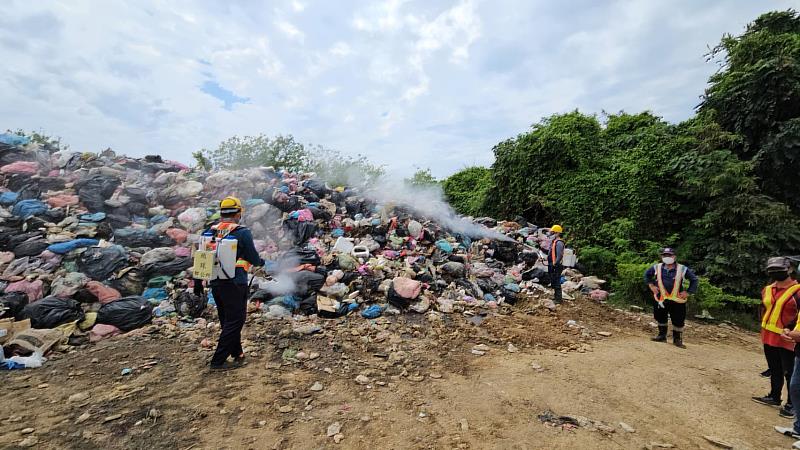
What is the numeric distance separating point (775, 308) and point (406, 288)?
329 centimetres

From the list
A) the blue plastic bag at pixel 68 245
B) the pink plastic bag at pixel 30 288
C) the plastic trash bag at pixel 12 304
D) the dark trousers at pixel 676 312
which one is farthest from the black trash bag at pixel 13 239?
the dark trousers at pixel 676 312

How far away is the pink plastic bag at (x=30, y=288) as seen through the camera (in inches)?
153

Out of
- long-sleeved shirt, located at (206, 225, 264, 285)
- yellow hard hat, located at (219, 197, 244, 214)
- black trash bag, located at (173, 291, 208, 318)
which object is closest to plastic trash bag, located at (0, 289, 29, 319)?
black trash bag, located at (173, 291, 208, 318)

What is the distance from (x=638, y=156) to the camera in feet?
25.8

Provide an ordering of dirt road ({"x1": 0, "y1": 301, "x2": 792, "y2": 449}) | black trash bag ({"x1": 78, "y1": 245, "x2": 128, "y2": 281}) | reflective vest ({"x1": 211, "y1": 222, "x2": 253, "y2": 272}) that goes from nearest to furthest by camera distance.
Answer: dirt road ({"x1": 0, "y1": 301, "x2": 792, "y2": 449}) → reflective vest ({"x1": 211, "y1": 222, "x2": 253, "y2": 272}) → black trash bag ({"x1": 78, "y1": 245, "x2": 128, "y2": 281})

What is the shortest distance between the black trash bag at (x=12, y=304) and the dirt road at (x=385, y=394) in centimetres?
107

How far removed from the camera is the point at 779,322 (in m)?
2.78

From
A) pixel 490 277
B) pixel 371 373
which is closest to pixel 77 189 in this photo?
pixel 371 373

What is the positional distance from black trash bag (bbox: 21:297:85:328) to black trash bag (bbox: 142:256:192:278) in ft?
3.10

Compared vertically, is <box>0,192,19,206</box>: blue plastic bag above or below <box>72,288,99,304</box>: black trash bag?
above

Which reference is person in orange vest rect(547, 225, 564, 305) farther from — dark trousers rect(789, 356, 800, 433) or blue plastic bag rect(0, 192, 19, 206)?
blue plastic bag rect(0, 192, 19, 206)

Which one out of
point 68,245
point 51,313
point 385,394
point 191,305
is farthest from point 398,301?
point 68,245

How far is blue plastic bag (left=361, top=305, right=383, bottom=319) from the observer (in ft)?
14.0

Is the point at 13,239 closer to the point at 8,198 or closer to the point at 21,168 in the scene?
the point at 8,198
